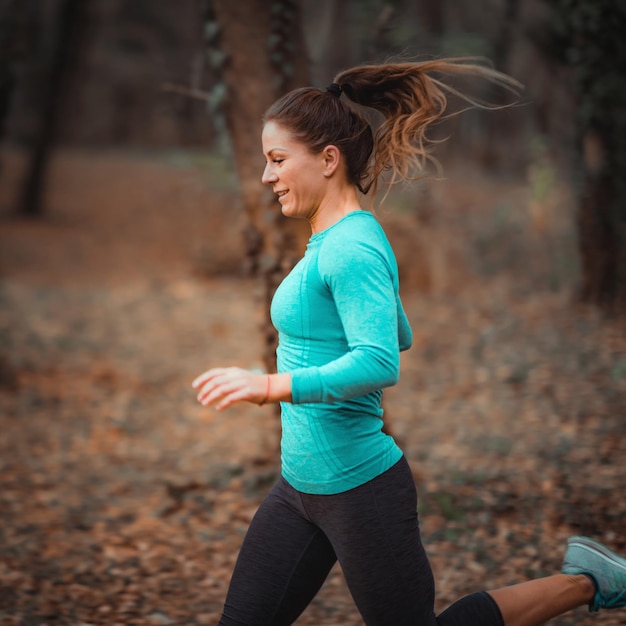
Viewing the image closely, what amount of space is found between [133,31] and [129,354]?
18.1 metres

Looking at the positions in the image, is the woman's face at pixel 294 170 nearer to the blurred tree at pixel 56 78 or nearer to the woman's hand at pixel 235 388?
the woman's hand at pixel 235 388

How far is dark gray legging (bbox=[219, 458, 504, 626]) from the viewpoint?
2168mm

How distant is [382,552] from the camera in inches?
85.2

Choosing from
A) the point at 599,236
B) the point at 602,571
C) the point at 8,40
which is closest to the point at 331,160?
the point at 602,571

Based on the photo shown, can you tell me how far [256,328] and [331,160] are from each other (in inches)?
330

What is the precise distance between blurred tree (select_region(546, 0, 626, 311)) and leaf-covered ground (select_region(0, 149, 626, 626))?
54 cm

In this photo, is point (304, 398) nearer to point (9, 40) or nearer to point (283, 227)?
point (283, 227)

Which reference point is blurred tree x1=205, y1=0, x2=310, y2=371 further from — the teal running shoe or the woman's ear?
the teal running shoe

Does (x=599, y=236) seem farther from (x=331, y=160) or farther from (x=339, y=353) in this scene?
(x=339, y=353)

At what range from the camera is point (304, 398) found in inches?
77.6

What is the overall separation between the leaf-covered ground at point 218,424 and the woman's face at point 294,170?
2160 mm

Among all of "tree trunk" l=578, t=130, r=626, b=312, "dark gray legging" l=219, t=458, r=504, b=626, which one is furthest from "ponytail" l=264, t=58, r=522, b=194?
"tree trunk" l=578, t=130, r=626, b=312

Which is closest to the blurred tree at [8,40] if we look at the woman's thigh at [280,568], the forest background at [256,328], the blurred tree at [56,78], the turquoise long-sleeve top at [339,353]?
the forest background at [256,328]

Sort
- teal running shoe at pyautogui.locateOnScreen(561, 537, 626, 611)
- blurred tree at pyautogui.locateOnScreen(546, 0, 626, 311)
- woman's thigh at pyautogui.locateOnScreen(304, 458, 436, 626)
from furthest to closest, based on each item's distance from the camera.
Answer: blurred tree at pyautogui.locateOnScreen(546, 0, 626, 311)
teal running shoe at pyautogui.locateOnScreen(561, 537, 626, 611)
woman's thigh at pyautogui.locateOnScreen(304, 458, 436, 626)
